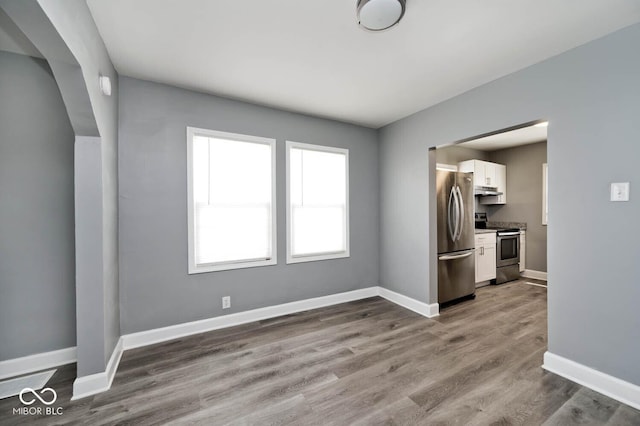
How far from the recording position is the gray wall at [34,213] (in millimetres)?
2207

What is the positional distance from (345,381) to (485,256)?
3.79 meters

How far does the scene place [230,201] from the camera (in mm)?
3080

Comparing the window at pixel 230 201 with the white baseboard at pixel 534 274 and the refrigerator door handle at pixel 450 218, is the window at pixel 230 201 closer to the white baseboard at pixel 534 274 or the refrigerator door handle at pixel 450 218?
the refrigerator door handle at pixel 450 218

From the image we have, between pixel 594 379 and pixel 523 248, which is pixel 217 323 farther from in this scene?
pixel 523 248

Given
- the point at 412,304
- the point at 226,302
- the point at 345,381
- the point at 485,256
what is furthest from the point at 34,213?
the point at 485,256

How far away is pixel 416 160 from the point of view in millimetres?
3510

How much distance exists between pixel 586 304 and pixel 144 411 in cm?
340

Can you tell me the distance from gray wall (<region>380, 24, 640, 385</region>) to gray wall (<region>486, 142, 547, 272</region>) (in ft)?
11.7

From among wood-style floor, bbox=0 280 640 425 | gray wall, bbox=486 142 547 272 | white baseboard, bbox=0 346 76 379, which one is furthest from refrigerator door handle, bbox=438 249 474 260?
white baseboard, bbox=0 346 76 379

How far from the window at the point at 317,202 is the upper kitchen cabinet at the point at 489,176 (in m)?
2.77

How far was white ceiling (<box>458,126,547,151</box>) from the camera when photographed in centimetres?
440

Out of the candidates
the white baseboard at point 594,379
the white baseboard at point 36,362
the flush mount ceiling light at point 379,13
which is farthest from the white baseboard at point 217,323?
the flush mount ceiling light at point 379,13

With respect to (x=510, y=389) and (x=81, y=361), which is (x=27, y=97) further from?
(x=510, y=389)

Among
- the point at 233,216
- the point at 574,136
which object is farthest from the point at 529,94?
the point at 233,216
